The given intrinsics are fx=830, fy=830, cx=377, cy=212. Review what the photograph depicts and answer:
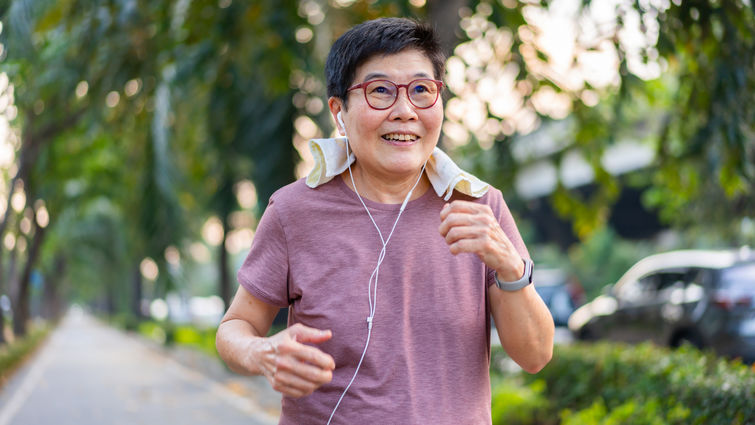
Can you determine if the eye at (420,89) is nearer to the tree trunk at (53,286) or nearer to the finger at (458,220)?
the finger at (458,220)

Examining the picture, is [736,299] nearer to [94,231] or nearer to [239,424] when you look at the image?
[239,424]

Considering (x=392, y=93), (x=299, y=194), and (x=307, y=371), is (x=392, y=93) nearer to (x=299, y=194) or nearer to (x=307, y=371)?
(x=299, y=194)

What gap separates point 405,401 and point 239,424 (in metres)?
7.60

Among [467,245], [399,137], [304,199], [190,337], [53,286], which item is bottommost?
[53,286]

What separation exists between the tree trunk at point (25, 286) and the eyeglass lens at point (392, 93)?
60.8 feet

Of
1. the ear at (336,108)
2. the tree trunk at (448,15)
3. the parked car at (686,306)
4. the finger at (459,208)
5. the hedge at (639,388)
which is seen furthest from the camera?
the parked car at (686,306)

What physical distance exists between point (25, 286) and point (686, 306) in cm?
1694

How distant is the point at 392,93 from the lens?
2012 mm

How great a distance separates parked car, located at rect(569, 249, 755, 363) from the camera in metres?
8.70

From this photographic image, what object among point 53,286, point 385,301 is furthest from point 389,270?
point 53,286

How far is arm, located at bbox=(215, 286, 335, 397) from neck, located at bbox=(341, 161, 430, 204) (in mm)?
379

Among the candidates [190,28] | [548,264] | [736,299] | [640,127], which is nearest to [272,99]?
[190,28]

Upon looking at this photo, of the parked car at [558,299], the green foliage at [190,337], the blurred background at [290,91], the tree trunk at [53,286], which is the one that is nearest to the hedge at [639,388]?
the blurred background at [290,91]

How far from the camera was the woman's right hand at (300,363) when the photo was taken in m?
1.70
